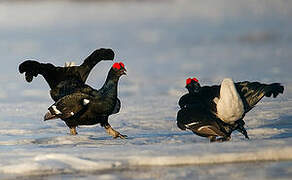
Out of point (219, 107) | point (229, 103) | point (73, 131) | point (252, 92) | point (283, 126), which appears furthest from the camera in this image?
point (283, 126)

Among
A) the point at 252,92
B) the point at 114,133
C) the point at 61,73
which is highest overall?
the point at 61,73

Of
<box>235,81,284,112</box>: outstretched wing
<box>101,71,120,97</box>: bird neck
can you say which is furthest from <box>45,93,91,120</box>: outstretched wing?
<box>235,81,284,112</box>: outstretched wing

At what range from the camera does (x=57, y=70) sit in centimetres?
823

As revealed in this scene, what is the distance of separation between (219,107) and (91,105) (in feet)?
4.39

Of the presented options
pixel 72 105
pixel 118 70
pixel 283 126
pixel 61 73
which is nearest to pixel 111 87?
pixel 118 70

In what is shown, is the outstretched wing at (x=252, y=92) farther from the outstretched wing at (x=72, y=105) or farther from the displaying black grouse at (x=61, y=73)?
the displaying black grouse at (x=61, y=73)

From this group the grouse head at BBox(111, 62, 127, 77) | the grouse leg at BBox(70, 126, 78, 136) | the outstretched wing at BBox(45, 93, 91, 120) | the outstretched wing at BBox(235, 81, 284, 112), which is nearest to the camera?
the outstretched wing at BBox(235, 81, 284, 112)

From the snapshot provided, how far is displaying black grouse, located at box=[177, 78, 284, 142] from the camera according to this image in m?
6.83

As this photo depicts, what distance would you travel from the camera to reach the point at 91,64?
27.4ft

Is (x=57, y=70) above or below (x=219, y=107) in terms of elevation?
above

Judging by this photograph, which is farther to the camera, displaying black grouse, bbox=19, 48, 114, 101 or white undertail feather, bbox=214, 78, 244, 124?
displaying black grouse, bbox=19, 48, 114, 101

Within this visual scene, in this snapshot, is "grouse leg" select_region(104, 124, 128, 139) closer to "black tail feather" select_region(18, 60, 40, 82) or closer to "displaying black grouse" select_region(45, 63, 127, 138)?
"displaying black grouse" select_region(45, 63, 127, 138)

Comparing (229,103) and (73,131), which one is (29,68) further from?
(229,103)

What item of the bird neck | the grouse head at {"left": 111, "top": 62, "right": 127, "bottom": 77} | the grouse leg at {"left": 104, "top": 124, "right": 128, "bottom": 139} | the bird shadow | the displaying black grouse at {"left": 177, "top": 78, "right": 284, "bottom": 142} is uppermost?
the grouse head at {"left": 111, "top": 62, "right": 127, "bottom": 77}
